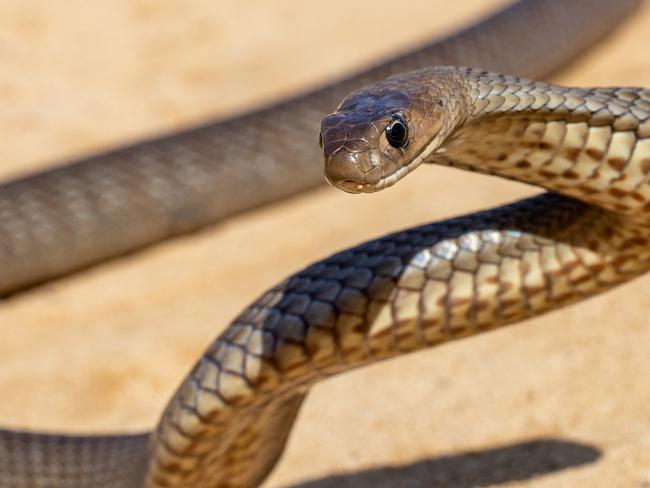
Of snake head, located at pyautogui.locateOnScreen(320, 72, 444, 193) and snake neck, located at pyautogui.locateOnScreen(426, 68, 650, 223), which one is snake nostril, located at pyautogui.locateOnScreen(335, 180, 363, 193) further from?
snake neck, located at pyautogui.locateOnScreen(426, 68, 650, 223)

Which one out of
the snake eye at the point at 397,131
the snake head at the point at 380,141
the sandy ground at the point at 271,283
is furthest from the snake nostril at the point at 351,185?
the sandy ground at the point at 271,283

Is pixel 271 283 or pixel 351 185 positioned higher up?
pixel 351 185

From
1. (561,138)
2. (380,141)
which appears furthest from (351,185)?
(561,138)

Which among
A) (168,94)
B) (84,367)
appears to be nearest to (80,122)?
(168,94)

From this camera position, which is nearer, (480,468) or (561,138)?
(561,138)

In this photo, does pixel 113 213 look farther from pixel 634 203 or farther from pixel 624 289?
pixel 634 203

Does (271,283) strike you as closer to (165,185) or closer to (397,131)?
(165,185)

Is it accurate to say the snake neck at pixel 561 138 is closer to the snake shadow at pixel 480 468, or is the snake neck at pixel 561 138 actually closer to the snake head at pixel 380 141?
the snake head at pixel 380 141
